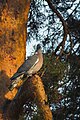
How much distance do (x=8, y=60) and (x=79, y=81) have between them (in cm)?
236

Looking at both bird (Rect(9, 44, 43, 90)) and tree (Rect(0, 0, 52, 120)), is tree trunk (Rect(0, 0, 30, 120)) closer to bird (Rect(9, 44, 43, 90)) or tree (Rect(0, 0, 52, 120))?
tree (Rect(0, 0, 52, 120))

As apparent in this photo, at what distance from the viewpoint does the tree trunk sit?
391 centimetres

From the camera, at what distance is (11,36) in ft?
13.4

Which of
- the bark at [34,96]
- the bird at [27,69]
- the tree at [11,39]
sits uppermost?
the tree at [11,39]

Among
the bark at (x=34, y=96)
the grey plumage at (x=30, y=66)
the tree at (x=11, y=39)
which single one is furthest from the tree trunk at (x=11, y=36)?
the bark at (x=34, y=96)

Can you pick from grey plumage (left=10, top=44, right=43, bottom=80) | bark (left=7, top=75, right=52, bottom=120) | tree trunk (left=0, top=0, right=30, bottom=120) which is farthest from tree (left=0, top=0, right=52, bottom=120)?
grey plumage (left=10, top=44, right=43, bottom=80)

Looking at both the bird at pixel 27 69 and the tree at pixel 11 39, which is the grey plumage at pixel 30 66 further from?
the tree at pixel 11 39

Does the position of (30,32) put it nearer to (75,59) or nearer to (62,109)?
(75,59)

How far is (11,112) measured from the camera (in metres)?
3.59

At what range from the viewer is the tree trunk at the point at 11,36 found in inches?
154

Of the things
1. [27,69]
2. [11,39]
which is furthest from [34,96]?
[11,39]

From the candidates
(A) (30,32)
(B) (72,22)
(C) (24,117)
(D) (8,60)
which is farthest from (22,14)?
(B) (72,22)

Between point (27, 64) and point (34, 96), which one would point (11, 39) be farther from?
point (34, 96)

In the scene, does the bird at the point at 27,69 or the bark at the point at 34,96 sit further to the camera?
the bird at the point at 27,69
